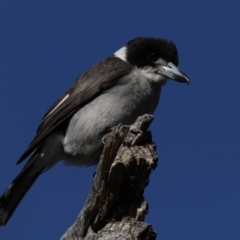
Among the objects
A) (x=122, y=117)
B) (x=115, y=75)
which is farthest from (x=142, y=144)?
(x=115, y=75)

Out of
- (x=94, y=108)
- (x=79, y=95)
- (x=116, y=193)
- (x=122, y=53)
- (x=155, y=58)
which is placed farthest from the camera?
(x=122, y=53)

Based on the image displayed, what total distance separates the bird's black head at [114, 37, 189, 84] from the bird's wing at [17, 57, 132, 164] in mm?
154

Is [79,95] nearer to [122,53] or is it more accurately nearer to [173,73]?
[122,53]

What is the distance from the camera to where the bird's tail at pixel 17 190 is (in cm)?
650

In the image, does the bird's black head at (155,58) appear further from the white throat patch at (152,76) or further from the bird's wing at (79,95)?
the bird's wing at (79,95)

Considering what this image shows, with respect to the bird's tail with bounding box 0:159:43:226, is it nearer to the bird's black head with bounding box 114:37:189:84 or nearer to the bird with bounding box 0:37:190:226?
the bird with bounding box 0:37:190:226

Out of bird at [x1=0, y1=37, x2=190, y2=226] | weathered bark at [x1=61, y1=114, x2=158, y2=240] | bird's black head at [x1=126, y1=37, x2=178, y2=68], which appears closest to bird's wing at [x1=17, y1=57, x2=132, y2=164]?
bird at [x1=0, y1=37, x2=190, y2=226]

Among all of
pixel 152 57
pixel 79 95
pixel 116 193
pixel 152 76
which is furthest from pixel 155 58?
pixel 116 193

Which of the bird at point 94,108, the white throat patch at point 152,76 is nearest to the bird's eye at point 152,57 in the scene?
the bird at point 94,108

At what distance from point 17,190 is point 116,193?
2.45 metres

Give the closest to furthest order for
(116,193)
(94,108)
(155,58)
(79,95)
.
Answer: (116,193), (94,108), (79,95), (155,58)

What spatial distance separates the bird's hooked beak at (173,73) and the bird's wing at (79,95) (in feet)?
1.08

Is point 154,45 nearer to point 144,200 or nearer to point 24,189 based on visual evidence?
point 24,189

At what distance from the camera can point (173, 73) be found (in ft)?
22.0
